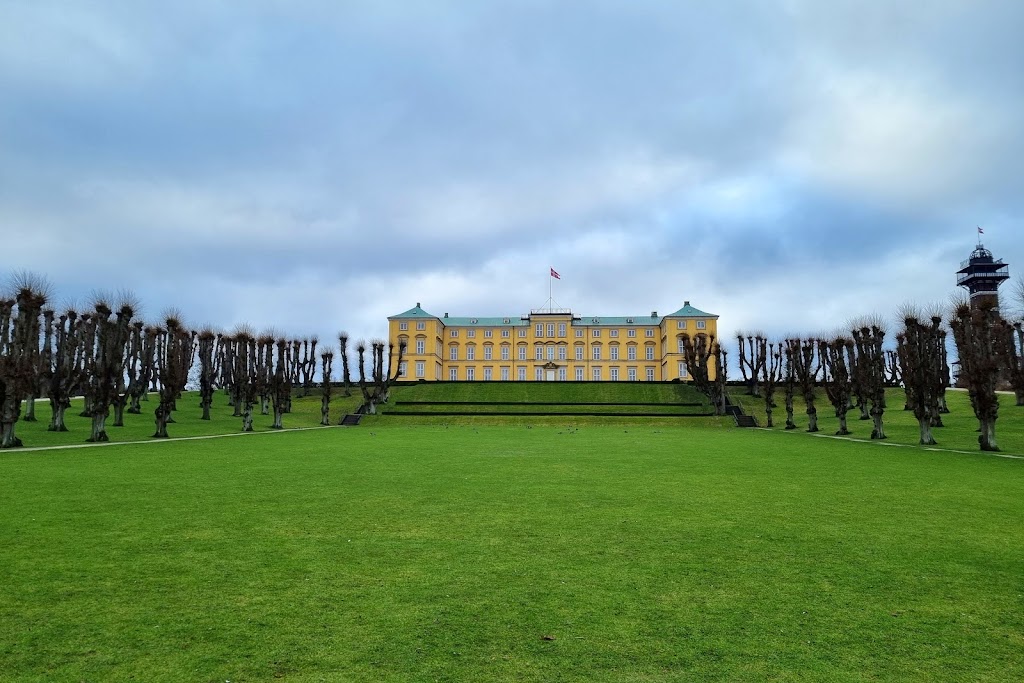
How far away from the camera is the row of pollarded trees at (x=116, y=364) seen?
26.0m

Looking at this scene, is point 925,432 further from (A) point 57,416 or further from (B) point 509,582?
(A) point 57,416

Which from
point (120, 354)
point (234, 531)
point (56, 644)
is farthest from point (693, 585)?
point (120, 354)

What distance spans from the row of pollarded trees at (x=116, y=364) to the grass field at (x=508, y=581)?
1581cm

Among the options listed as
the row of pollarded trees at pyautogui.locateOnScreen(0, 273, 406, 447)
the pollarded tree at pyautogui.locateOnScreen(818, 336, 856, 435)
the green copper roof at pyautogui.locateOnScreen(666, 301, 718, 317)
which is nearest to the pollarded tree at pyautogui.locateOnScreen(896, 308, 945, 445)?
the pollarded tree at pyautogui.locateOnScreen(818, 336, 856, 435)

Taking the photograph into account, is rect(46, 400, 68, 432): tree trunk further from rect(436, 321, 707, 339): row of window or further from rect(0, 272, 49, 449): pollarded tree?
rect(436, 321, 707, 339): row of window

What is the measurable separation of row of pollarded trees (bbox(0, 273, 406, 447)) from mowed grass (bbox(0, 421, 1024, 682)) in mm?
16449

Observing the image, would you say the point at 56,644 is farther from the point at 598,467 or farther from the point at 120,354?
the point at 120,354

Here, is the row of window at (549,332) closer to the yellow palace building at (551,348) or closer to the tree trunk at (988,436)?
the yellow palace building at (551,348)

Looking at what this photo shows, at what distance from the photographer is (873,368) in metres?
33.5

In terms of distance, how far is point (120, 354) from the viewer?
28.2m

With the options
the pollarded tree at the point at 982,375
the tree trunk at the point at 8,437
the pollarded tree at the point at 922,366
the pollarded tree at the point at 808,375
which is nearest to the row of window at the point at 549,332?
the pollarded tree at the point at 808,375

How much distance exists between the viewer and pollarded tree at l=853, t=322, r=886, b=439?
1241 inches

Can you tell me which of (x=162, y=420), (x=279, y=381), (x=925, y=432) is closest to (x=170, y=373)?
(x=162, y=420)

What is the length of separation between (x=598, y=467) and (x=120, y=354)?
77.2 ft
